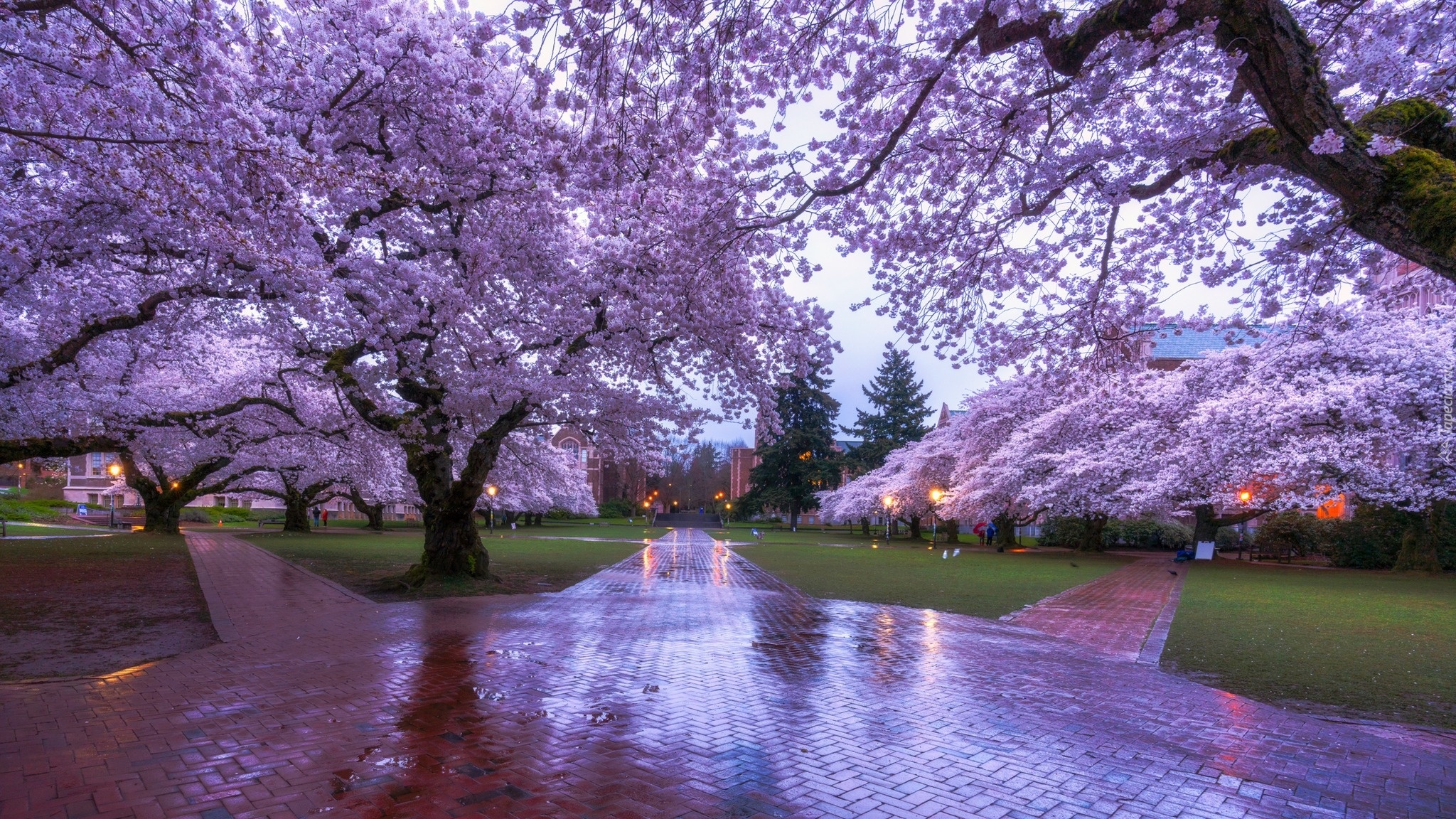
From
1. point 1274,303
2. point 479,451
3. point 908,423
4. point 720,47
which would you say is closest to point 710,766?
point 720,47

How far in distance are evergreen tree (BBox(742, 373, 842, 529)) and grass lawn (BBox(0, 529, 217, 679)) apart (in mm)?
39136

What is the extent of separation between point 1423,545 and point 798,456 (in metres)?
36.1

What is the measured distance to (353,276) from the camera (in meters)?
10.6

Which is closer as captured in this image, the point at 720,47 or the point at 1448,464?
the point at 720,47

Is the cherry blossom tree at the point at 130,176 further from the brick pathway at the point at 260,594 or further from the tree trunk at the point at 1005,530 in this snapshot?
the tree trunk at the point at 1005,530

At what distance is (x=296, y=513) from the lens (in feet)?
114

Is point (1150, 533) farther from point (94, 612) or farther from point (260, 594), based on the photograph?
point (94, 612)

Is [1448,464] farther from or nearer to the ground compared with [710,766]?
farther from the ground

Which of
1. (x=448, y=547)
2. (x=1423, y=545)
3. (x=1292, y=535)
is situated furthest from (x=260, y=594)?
(x=1292, y=535)

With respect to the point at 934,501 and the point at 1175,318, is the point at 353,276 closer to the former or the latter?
the point at 1175,318

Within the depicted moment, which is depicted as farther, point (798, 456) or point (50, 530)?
point (798, 456)

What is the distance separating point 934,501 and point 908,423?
16501mm

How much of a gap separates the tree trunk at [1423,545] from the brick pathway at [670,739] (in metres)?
20.4

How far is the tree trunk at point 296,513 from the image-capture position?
3453 cm
